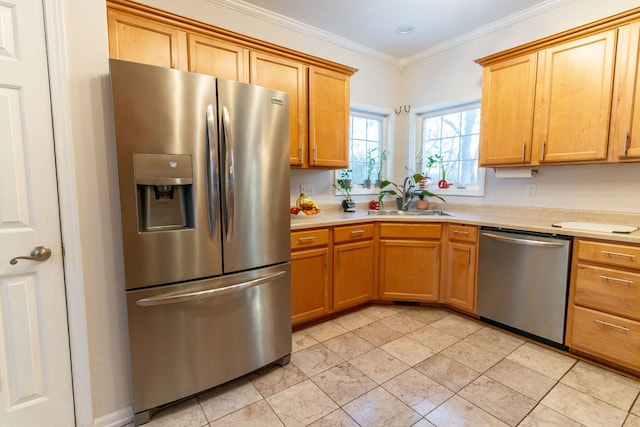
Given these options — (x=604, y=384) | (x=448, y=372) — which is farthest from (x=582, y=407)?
(x=448, y=372)

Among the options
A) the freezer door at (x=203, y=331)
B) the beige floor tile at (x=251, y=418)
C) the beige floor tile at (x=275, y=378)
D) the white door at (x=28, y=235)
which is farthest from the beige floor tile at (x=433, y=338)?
the white door at (x=28, y=235)

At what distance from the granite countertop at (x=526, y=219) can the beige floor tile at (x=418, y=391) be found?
1.23 meters

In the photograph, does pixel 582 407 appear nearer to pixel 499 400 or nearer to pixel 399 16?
pixel 499 400

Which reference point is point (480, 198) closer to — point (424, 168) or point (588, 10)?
point (424, 168)

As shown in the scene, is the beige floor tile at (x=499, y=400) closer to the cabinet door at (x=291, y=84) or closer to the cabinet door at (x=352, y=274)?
the cabinet door at (x=352, y=274)

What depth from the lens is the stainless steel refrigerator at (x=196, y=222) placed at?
1.41 metres

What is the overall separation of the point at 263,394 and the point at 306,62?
2.54m

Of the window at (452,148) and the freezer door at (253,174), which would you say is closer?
the freezer door at (253,174)

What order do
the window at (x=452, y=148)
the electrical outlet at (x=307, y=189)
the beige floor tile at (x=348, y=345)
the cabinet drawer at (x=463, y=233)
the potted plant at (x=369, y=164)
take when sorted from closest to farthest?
the beige floor tile at (x=348, y=345) < the cabinet drawer at (x=463, y=233) < the electrical outlet at (x=307, y=189) < the window at (x=452, y=148) < the potted plant at (x=369, y=164)

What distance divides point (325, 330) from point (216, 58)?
90.5 inches

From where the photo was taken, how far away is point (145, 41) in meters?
1.89

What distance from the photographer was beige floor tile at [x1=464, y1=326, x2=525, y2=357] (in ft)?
7.24

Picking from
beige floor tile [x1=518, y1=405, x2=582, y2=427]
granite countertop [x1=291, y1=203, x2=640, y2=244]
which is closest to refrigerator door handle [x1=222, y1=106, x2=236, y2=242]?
granite countertop [x1=291, y1=203, x2=640, y2=244]

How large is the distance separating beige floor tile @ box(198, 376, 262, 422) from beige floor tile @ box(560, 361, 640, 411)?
6.31 ft
